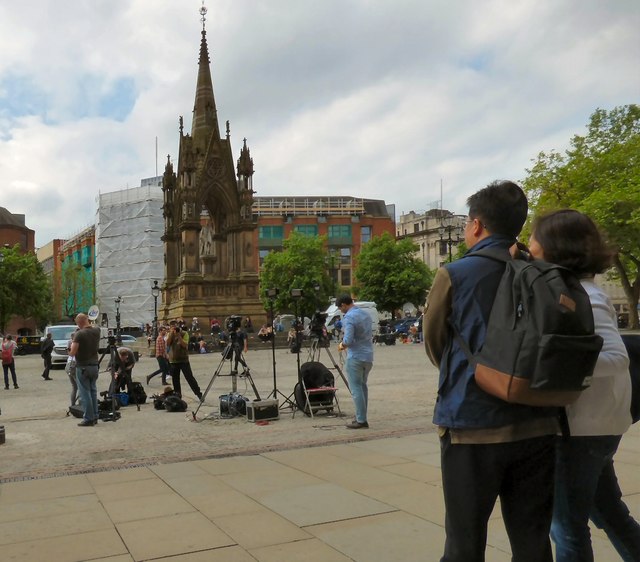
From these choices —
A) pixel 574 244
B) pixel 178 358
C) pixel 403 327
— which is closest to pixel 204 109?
pixel 403 327

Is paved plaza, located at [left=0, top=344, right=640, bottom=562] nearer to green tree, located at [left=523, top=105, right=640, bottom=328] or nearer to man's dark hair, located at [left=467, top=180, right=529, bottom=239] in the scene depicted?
man's dark hair, located at [left=467, top=180, right=529, bottom=239]

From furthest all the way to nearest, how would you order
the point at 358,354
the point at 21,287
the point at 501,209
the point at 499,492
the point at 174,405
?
the point at 21,287 → the point at 174,405 → the point at 358,354 → the point at 501,209 → the point at 499,492

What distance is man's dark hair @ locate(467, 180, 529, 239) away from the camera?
292 centimetres

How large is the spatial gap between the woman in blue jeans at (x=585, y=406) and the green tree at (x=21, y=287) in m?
69.7

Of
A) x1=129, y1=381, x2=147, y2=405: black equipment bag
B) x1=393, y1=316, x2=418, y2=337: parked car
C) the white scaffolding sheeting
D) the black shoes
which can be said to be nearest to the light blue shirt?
the black shoes

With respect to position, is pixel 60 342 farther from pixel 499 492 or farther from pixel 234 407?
pixel 499 492

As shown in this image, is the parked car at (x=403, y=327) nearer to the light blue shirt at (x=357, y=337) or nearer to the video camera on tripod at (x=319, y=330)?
the video camera on tripod at (x=319, y=330)

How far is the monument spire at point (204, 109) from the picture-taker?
4259 centimetres

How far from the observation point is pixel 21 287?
68.6 meters

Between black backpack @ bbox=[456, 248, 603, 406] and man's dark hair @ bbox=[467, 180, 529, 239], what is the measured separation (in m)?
0.34

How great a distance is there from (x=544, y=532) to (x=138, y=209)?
257ft

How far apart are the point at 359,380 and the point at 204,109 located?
118 ft

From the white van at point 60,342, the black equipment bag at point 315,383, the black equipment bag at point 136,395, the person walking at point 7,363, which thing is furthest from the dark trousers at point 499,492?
the white van at point 60,342

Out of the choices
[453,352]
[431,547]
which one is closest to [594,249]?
[453,352]
